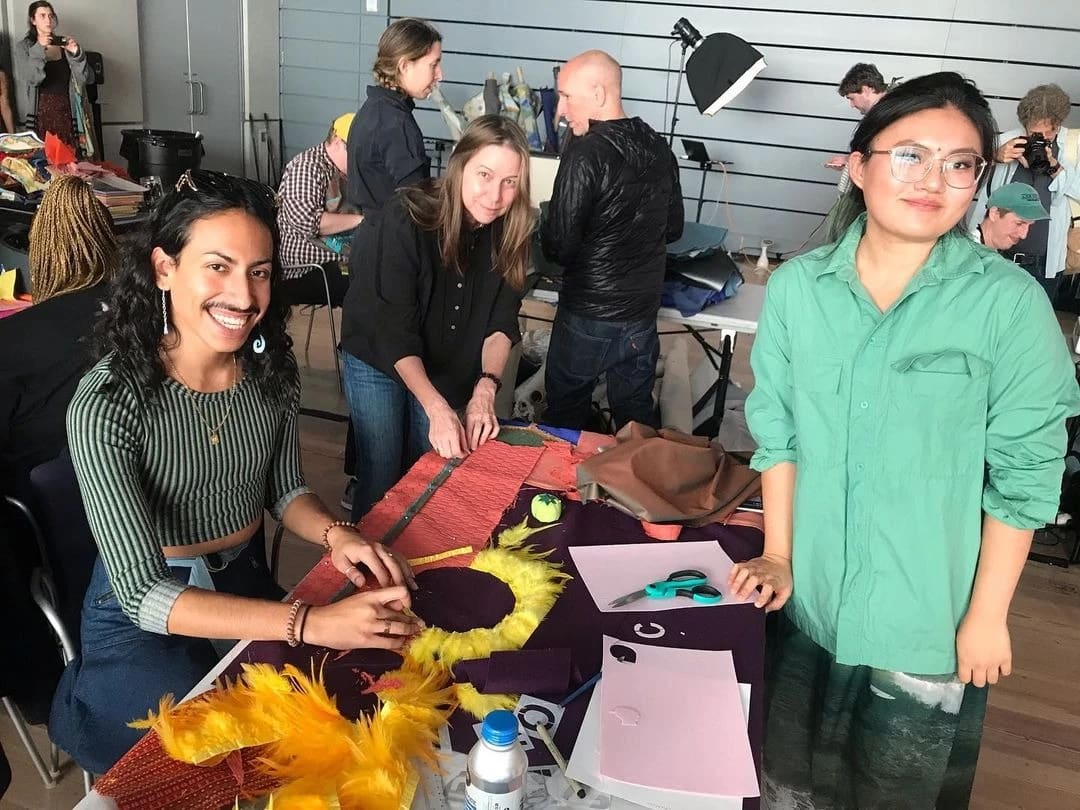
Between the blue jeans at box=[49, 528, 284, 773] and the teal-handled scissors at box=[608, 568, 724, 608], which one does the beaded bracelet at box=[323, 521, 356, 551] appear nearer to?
the blue jeans at box=[49, 528, 284, 773]

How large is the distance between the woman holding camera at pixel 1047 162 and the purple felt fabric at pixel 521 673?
478cm

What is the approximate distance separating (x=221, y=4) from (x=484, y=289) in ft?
26.0

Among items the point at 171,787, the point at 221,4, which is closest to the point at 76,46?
the point at 221,4

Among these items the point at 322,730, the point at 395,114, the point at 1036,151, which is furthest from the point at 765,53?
the point at 322,730

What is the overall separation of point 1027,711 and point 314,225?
3426 mm

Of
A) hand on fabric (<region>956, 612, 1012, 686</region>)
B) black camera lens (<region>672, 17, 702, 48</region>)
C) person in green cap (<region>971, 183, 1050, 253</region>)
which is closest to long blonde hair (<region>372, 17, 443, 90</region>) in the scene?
black camera lens (<region>672, 17, 702, 48</region>)

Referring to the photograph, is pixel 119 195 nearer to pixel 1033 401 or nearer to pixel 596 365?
pixel 596 365

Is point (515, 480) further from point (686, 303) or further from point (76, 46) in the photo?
point (76, 46)

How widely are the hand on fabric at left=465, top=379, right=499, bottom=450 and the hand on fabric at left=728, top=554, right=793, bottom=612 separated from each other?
704 millimetres

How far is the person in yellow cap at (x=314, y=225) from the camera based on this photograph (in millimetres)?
3863

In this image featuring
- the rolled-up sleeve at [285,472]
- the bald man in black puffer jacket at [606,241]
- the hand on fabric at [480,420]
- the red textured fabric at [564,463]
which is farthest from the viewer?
the bald man in black puffer jacket at [606,241]

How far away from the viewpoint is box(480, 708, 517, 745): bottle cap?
804mm

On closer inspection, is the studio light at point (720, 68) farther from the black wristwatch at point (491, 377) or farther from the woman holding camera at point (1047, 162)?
the black wristwatch at point (491, 377)

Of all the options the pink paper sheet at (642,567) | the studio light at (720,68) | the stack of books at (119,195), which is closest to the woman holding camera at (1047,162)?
the studio light at (720,68)
